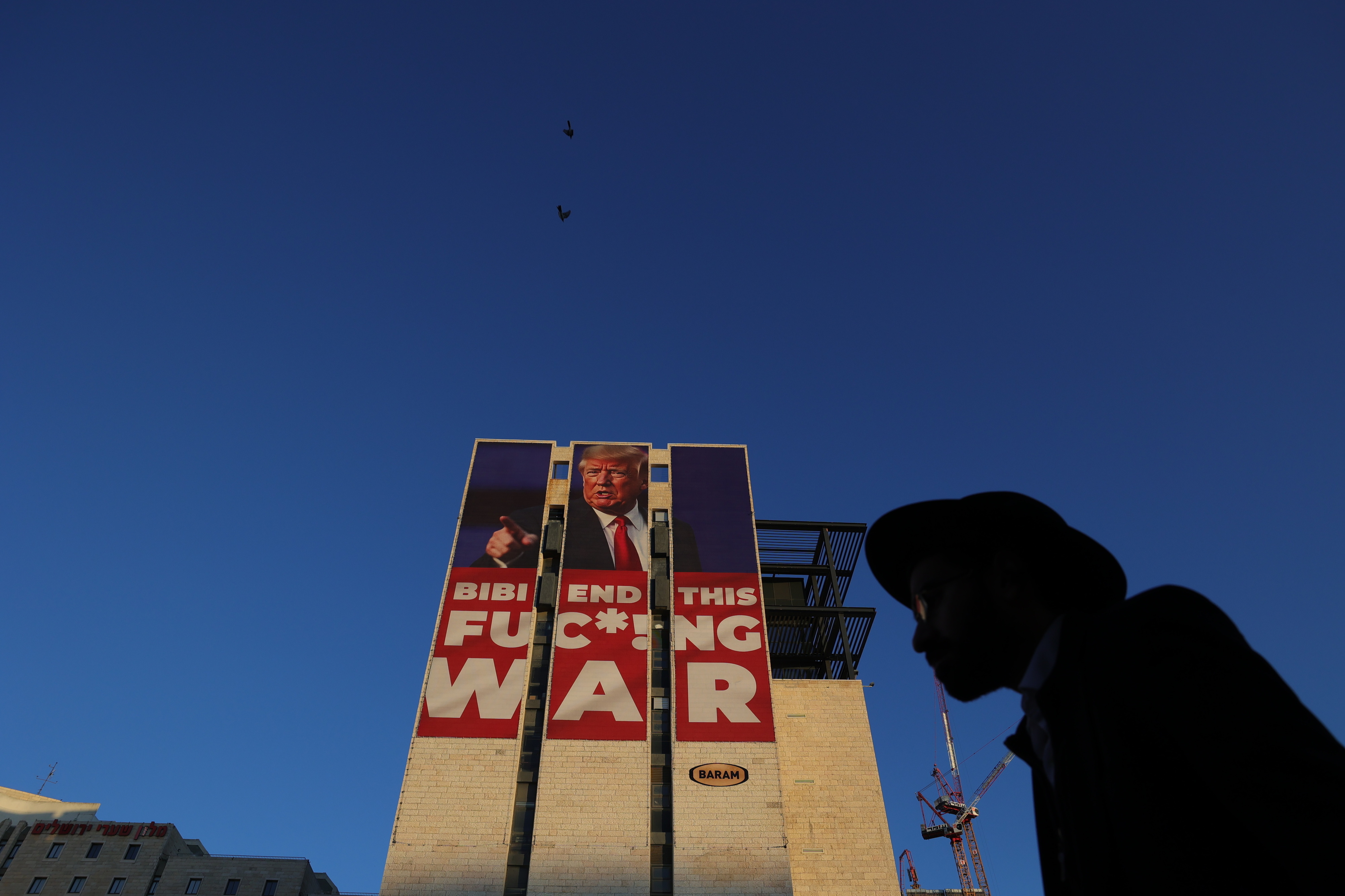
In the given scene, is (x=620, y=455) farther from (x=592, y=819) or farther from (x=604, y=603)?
(x=592, y=819)

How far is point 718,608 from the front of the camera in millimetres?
43031

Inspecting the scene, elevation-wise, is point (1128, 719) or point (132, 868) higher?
point (132, 868)

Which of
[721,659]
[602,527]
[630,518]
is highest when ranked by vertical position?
[630,518]

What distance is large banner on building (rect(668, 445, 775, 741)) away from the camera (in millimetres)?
39156

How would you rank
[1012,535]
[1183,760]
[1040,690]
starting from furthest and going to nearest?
[1012,535], [1040,690], [1183,760]

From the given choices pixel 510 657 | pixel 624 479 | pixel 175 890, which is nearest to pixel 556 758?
pixel 510 657

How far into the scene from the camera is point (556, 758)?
3731 centimetres

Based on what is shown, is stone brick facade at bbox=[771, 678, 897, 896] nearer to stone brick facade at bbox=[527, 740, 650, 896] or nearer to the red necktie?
stone brick facade at bbox=[527, 740, 650, 896]

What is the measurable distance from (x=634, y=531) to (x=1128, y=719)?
44.4 meters

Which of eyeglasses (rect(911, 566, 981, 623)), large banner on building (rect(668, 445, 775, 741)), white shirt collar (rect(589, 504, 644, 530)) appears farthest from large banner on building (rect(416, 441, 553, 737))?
eyeglasses (rect(911, 566, 981, 623))

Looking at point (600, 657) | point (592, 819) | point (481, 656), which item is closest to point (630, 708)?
point (600, 657)

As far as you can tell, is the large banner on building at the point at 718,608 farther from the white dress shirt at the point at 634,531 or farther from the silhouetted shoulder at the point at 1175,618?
the silhouetted shoulder at the point at 1175,618

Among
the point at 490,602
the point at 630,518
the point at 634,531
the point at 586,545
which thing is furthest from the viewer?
the point at 630,518

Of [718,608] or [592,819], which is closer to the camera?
[592,819]
